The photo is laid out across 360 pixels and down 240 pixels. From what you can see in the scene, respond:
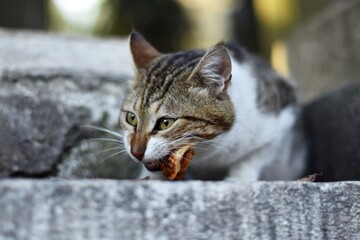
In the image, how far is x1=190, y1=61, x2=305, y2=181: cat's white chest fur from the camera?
207 cm

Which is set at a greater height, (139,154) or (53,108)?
(139,154)

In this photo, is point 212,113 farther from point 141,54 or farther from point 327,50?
point 327,50

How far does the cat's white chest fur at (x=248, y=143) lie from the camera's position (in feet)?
6.78

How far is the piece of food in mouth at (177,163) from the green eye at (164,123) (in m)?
0.09

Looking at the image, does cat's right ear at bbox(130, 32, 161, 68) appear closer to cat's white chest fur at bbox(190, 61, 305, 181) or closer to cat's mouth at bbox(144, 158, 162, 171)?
cat's white chest fur at bbox(190, 61, 305, 181)

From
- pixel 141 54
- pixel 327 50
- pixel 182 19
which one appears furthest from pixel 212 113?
pixel 182 19

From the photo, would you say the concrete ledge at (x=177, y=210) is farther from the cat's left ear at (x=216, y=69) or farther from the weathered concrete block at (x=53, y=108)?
the weathered concrete block at (x=53, y=108)

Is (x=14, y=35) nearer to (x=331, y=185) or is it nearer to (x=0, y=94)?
(x=0, y=94)

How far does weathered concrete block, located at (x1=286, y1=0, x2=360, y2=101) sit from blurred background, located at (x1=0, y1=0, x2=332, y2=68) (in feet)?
4.50

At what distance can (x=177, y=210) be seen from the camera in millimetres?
1218

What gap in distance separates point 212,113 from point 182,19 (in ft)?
19.4

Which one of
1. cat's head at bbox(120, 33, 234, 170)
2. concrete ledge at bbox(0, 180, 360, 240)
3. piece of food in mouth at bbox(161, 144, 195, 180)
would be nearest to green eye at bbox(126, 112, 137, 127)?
cat's head at bbox(120, 33, 234, 170)

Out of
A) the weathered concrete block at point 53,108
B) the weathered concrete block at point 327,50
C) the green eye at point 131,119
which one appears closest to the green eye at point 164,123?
the green eye at point 131,119

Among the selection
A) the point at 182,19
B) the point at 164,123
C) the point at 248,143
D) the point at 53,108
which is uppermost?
the point at 164,123
